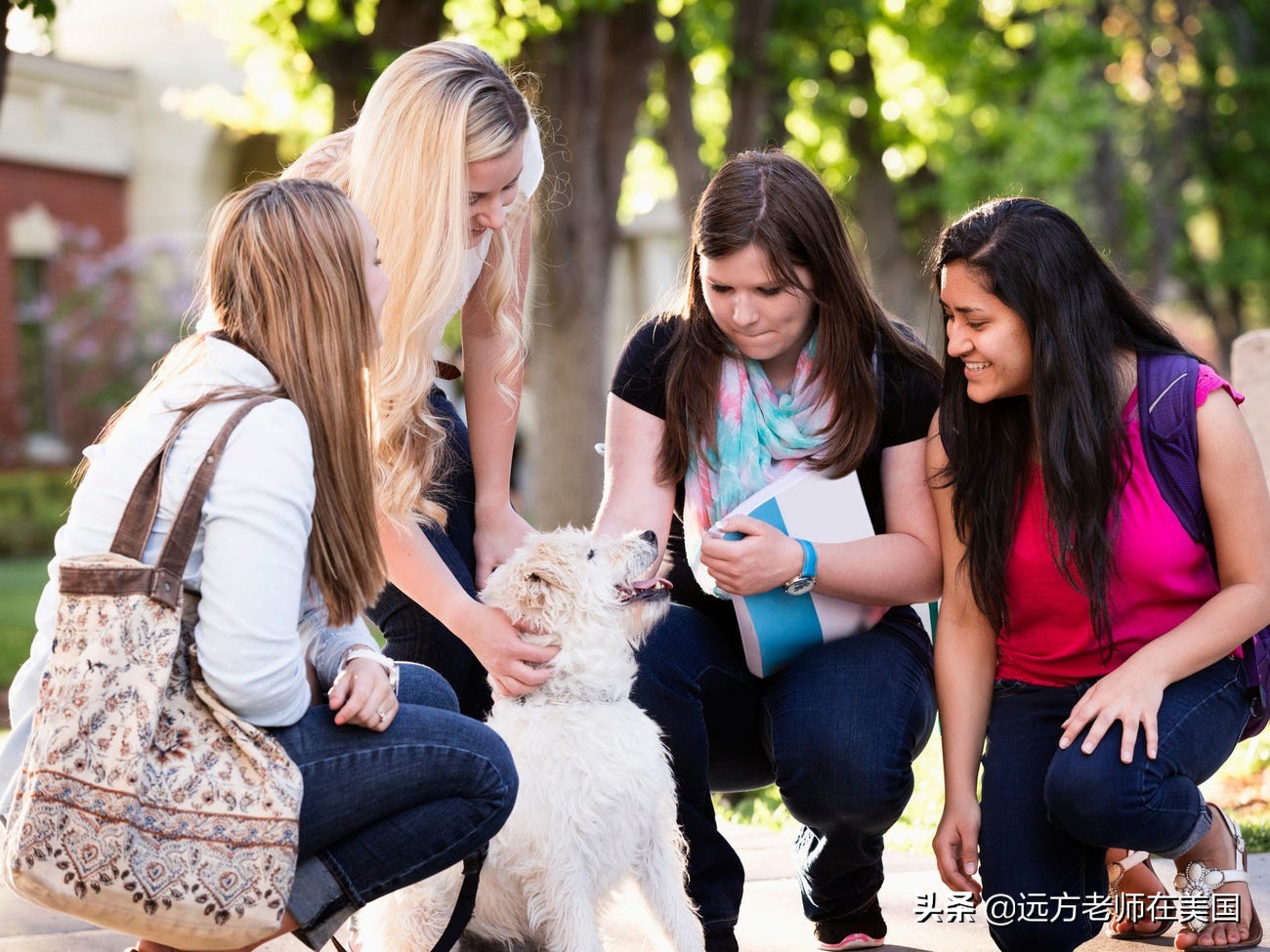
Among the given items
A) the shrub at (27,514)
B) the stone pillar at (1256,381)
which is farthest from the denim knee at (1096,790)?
the shrub at (27,514)

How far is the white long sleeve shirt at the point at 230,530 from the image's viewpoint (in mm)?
2395

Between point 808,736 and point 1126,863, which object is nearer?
point 808,736

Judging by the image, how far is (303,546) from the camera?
97.7 inches

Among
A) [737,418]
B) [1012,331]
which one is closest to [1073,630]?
[1012,331]

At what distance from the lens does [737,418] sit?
11.9 feet

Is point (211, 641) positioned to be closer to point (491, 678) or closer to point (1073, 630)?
point (491, 678)

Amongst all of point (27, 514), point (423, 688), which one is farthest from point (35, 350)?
point (423, 688)

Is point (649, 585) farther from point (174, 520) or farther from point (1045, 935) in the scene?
point (174, 520)

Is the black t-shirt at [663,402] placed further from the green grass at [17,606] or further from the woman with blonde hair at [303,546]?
the green grass at [17,606]

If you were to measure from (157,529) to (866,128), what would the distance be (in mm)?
15613

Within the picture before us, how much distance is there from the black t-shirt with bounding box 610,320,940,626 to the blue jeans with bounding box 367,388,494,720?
0.48 m

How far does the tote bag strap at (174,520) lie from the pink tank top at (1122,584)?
1.92m

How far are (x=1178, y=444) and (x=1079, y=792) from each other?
806 millimetres

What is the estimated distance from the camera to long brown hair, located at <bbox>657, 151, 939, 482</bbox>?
11.4ft
